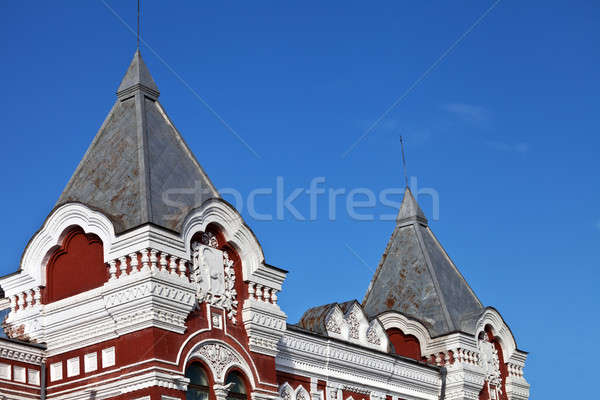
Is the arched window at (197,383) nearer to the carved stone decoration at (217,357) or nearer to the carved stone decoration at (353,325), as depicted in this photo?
the carved stone decoration at (217,357)

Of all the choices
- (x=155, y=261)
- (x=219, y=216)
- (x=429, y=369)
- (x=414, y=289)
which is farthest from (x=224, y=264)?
(x=414, y=289)

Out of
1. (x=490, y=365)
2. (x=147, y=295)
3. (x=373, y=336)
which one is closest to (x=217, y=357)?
(x=147, y=295)

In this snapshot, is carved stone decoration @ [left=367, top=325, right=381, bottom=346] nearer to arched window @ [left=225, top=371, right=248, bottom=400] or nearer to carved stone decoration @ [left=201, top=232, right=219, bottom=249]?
arched window @ [left=225, top=371, right=248, bottom=400]

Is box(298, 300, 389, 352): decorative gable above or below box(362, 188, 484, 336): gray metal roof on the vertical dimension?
below

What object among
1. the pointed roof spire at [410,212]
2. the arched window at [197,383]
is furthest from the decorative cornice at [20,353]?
the pointed roof spire at [410,212]

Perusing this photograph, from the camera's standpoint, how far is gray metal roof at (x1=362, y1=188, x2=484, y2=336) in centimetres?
3133

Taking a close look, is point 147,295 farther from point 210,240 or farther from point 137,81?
point 137,81

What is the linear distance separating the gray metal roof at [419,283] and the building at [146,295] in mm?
6350

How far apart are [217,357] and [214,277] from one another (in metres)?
1.75

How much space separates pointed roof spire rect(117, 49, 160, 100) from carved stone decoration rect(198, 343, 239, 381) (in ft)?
22.0

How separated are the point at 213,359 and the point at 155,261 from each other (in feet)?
8.38

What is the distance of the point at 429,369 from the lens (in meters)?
29.3

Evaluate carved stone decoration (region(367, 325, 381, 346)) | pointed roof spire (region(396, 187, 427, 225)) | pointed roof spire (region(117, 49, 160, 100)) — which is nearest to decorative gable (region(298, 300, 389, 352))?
carved stone decoration (region(367, 325, 381, 346))

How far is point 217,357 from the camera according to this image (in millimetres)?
20328
